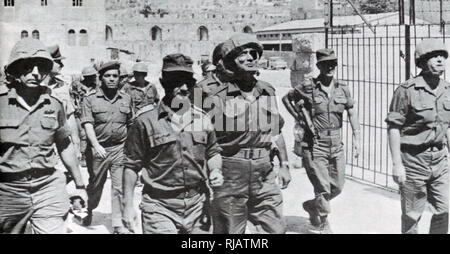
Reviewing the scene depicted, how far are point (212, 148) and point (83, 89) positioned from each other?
7928 mm

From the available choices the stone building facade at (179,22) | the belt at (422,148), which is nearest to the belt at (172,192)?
the belt at (422,148)

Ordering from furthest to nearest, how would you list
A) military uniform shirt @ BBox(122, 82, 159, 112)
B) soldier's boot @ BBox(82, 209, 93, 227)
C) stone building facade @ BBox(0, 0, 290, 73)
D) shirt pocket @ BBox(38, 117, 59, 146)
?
stone building facade @ BBox(0, 0, 290, 73)
military uniform shirt @ BBox(122, 82, 159, 112)
soldier's boot @ BBox(82, 209, 93, 227)
shirt pocket @ BBox(38, 117, 59, 146)

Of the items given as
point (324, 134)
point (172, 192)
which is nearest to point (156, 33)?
point (324, 134)

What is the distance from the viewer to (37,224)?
15.6 ft

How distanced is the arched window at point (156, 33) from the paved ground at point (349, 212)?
56775 mm

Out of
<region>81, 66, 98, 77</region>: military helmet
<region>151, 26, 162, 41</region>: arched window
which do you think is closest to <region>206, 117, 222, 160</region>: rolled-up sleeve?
<region>81, 66, 98, 77</region>: military helmet

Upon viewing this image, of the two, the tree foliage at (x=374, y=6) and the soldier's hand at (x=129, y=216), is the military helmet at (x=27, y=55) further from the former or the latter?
the tree foliage at (x=374, y=6)

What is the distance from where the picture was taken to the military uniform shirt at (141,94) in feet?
32.2

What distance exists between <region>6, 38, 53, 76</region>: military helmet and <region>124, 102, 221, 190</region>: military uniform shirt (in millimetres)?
921

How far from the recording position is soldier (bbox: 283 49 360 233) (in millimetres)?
6824

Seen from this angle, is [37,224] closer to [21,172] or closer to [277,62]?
[21,172]

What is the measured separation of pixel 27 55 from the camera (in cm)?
473

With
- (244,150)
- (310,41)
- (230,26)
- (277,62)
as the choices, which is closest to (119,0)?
(230,26)

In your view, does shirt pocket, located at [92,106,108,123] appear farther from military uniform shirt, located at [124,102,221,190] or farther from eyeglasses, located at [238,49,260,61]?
military uniform shirt, located at [124,102,221,190]
